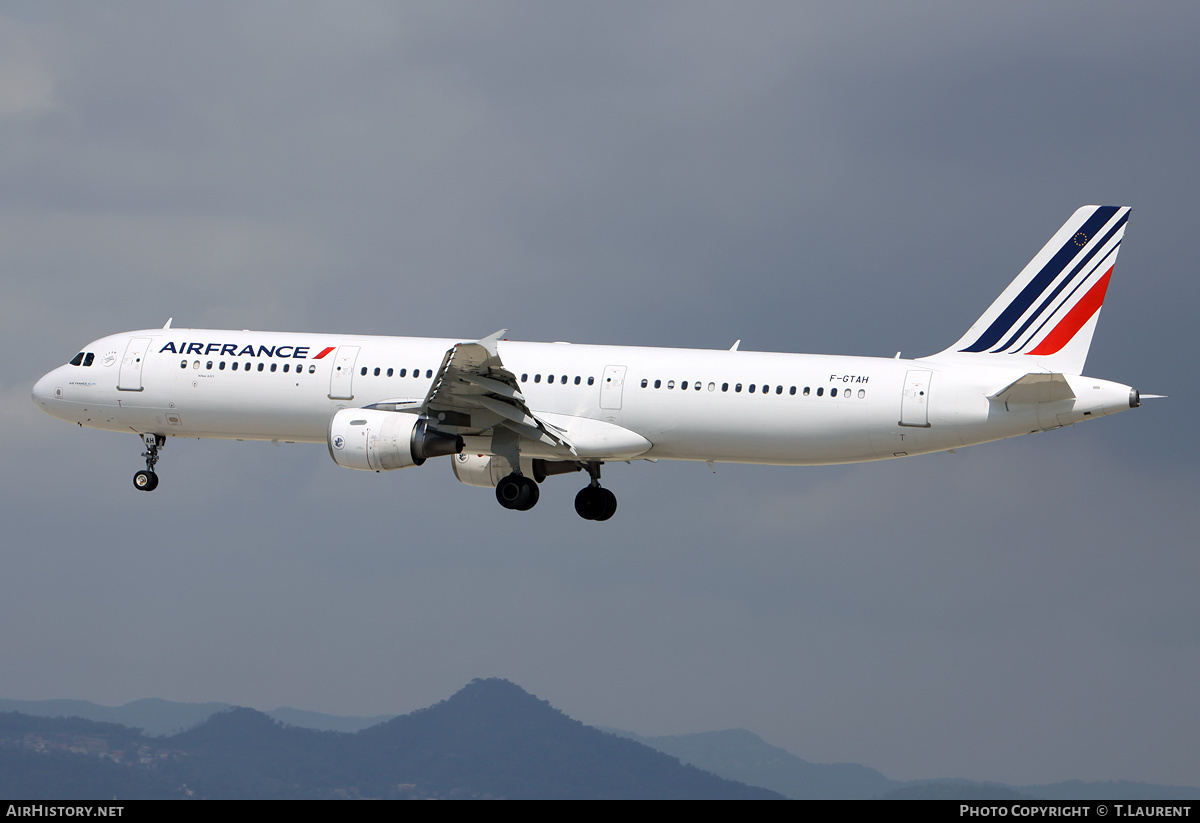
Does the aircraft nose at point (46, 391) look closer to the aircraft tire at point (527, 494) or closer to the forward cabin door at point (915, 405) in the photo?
the aircraft tire at point (527, 494)

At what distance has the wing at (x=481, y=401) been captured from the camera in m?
40.0

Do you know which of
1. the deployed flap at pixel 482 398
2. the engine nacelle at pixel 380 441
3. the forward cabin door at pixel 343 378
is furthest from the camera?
the forward cabin door at pixel 343 378

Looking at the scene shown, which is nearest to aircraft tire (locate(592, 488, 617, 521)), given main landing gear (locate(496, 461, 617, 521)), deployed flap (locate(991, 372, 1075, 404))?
main landing gear (locate(496, 461, 617, 521))

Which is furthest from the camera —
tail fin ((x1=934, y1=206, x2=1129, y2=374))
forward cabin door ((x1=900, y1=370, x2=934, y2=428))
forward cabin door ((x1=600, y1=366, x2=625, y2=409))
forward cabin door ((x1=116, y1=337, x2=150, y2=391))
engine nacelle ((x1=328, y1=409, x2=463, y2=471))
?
forward cabin door ((x1=116, y1=337, x2=150, y2=391))

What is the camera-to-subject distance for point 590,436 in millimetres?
42281

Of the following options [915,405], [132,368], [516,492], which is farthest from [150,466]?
[915,405]

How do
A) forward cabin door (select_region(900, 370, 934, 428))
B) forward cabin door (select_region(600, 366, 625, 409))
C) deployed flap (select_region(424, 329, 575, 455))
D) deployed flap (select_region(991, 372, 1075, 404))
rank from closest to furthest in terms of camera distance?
deployed flap (select_region(991, 372, 1075, 404)) → deployed flap (select_region(424, 329, 575, 455)) → forward cabin door (select_region(900, 370, 934, 428)) → forward cabin door (select_region(600, 366, 625, 409))

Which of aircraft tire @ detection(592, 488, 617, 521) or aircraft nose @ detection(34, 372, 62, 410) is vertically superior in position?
aircraft nose @ detection(34, 372, 62, 410)

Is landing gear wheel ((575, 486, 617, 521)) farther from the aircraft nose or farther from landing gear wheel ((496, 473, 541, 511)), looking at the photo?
the aircraft nose

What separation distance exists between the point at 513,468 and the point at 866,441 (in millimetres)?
10623

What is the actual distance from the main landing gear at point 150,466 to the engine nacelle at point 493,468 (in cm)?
983

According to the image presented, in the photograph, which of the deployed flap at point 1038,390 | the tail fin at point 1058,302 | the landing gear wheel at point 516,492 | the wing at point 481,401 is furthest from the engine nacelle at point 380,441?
the deployed flap at point 1038,390

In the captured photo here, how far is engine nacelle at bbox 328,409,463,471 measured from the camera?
4081 cm
